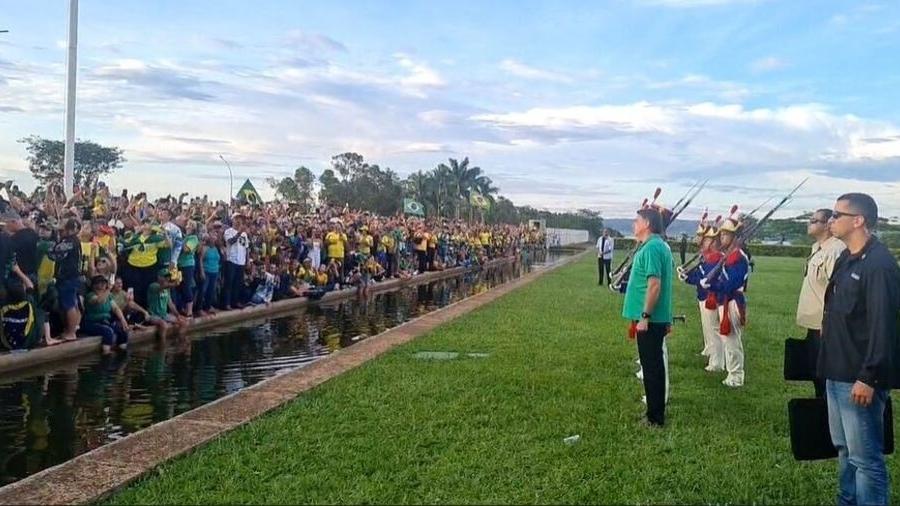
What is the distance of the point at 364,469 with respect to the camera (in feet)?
19.0

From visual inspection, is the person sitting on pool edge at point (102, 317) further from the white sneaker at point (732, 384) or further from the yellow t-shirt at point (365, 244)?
the yellow t-shirt at point (365, 244)

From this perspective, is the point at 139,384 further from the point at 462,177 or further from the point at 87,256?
the point at 462,177

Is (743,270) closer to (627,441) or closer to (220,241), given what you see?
(627,441)

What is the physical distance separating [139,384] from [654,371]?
560 cm

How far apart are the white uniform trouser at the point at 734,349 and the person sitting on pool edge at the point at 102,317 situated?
307 inches

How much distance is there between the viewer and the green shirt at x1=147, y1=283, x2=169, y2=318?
→ 520 inches

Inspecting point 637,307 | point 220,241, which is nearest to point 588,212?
point 220,241

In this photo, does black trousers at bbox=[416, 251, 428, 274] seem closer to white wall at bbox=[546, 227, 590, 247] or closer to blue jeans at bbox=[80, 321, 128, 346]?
blue jeans at bbox=[80, 321, 128, 346]

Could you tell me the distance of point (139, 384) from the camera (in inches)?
372

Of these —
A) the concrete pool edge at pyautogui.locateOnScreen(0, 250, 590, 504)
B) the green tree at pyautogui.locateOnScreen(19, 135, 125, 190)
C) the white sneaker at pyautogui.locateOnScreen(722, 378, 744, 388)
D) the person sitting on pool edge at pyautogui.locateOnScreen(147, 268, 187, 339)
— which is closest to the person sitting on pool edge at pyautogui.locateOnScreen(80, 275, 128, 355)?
the person sitting on pool edge at pyautogui.locateOnScreen(147, 268, 187, 339)

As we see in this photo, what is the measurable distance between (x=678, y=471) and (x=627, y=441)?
83 centimetres

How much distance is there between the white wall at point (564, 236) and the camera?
77.0 metres

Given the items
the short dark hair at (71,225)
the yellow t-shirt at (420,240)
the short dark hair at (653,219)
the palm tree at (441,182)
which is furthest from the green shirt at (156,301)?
the palm tree at (441,182)

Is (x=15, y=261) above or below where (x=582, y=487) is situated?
above
